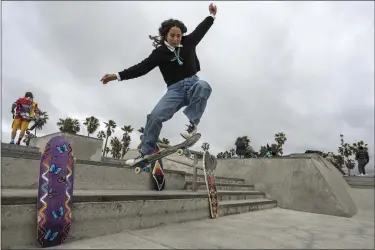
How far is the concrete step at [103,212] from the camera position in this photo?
2135mm

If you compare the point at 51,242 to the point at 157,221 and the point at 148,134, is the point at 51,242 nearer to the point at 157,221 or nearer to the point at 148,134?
the point at 157,221

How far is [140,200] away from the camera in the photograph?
3.20 meters

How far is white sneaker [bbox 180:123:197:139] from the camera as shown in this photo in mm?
4012

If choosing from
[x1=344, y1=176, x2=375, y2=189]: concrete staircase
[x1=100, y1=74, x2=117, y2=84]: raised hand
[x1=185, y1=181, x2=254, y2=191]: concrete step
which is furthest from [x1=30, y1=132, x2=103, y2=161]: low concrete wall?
[x1=344, y1=176, x2=375, y2=189]: concrete staircase

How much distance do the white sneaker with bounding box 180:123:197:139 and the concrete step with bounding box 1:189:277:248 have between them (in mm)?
855

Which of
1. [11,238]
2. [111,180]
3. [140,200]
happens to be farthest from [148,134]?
[11,238]

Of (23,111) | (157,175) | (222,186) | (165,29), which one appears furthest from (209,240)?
(23,111)

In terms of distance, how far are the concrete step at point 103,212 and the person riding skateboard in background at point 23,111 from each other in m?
7.07

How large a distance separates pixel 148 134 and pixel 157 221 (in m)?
1.29

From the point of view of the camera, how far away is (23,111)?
8.83 metres

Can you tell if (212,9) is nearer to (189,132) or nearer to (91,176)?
(189,132)

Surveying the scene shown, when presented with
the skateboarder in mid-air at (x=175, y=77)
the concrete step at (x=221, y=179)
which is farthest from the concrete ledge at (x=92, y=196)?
the concrete step at (x=221, y=179)

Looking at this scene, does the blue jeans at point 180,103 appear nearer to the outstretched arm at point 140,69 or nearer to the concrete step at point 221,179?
the outstretched arm at point 140,69

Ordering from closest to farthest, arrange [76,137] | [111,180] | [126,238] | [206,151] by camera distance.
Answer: [126,238] < [111,180] < [206,151] < [76,137]
